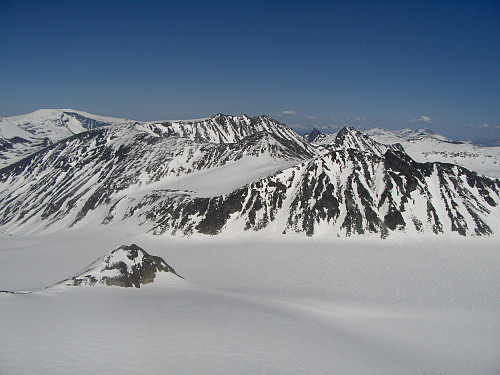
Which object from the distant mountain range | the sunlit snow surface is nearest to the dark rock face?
the sunlit snow surface

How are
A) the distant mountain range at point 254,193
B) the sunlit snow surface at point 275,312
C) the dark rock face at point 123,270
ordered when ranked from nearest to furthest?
the sunlit snow surface at point 275,312 < the dark rock face at point 123,270 < the distant mountain range at point 254,193

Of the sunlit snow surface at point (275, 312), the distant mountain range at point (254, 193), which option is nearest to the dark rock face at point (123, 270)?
the sunlit snow surface at point (275, 312)

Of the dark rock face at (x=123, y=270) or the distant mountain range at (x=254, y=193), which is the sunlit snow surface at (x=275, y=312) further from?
the distant mountain range at (x=254, y=193)

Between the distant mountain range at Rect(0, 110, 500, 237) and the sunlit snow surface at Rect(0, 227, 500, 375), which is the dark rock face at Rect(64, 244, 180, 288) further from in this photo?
the distant mountain range at Rect(0, 110, 500, 237)

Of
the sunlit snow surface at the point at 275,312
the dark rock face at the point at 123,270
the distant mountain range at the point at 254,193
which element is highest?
the distant mountain range at the point at 254,193

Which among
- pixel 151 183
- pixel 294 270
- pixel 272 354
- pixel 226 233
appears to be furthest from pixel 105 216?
pixel 272 354

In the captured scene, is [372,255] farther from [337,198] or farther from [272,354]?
[272,354]

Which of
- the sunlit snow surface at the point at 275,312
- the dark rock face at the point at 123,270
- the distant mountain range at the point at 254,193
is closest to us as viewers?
the sunlit snow surface at the point at 275,312

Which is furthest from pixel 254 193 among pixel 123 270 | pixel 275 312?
pixel 275 312
